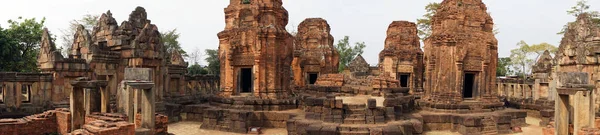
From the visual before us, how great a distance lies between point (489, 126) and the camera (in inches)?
501

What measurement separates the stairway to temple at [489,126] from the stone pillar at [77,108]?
11.7 metres

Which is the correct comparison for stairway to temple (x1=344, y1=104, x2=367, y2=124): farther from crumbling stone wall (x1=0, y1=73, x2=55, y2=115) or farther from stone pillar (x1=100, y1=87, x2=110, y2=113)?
crumbling stone wall (x1=0, y1=73, x2=55, y2=115)

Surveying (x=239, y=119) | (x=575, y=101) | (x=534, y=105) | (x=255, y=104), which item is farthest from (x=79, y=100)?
(x=534, y=105)

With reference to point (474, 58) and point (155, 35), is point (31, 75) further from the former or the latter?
point (474, 58)

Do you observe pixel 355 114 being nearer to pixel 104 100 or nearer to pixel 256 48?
pixel 256 48

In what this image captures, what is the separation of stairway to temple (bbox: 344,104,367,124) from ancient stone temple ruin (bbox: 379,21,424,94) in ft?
40.6

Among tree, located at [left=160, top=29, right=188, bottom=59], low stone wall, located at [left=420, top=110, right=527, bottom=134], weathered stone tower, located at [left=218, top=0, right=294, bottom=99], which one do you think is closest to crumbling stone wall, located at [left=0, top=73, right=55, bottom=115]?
weathered stone tower, located at [left=218, top=0, right=294, bottom=99]

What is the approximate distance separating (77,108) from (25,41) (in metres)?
12.6

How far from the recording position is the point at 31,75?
38.3 ft

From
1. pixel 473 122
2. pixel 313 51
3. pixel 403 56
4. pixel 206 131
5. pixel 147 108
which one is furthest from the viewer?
pixel 313 51

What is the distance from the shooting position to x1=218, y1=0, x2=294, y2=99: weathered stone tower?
1453 cm

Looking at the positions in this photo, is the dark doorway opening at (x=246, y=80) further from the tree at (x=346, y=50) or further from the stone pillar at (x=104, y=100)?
the tree at (x=346, y=50)

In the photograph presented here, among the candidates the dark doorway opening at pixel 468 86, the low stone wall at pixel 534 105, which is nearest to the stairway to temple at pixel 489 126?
the dark doorway opening at pixel 468 86

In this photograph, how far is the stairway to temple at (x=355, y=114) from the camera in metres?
11.2
